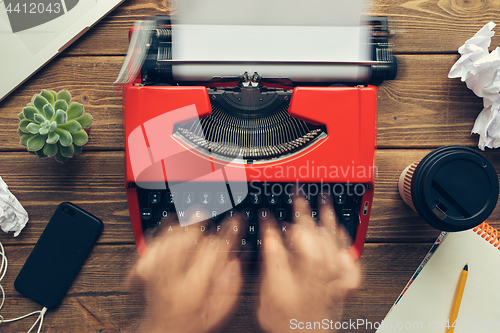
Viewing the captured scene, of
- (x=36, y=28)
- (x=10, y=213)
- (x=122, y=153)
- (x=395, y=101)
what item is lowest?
(x=10, y=213)

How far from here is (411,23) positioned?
835 millimetres

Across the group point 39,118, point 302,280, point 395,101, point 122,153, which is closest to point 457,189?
point 395,101

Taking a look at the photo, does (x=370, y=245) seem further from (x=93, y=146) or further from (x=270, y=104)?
(x=93, y=146)

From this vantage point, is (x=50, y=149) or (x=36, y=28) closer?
(x=50, y=149)

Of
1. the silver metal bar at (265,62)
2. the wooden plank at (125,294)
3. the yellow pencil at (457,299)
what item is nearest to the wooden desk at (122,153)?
the wooden plank at (125,294)

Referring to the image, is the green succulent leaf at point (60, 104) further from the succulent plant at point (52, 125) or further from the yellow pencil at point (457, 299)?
the yellow pencil at point (457, 299)

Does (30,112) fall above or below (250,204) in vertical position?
above

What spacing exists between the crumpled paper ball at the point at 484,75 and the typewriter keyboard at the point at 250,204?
42 centimetres

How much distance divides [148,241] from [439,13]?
1036mm

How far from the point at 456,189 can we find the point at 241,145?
51 cm

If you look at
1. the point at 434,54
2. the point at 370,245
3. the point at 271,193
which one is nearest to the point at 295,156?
the point at 271,193

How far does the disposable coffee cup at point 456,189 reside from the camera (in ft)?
2.20

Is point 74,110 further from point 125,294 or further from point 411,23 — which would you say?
point 411,23

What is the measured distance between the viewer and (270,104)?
29.0 inches
